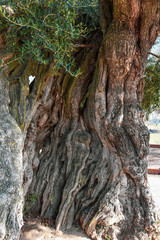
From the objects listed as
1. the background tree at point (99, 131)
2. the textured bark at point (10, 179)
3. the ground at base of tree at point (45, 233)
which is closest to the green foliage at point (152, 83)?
the background tree at point (99, 131)

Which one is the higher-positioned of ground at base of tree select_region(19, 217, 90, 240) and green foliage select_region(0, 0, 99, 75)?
green foliage select_region(0, 0, 99, 75)

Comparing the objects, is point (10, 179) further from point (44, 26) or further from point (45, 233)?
point (44, 26)

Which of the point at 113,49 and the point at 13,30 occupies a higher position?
the point at 13,30

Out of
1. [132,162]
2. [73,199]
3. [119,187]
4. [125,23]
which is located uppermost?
[125,23]

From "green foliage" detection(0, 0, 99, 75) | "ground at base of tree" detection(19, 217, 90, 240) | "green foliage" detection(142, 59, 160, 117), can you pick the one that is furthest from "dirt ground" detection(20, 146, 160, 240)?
"green foliage" detection(142, 59, 160, 117)

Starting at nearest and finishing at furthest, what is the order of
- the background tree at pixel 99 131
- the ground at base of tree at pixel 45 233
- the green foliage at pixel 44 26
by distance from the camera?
the green foliage at pixel 44 26 → the ground at base of tree at pixel 45 233 → the background tree at pixel 99 131

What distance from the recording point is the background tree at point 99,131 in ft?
12.2

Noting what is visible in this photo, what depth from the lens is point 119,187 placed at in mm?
3877

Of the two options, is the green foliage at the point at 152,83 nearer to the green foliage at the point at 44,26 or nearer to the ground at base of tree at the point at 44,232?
the green foliage at the point at 44,26

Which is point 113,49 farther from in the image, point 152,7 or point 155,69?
point 155,69

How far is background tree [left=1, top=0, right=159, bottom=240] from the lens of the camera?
373 cm

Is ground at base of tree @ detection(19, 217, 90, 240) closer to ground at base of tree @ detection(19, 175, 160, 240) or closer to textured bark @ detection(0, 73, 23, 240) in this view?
ground at base of tree @ detection(19, 175, 160, 240)

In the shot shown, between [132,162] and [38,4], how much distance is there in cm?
385

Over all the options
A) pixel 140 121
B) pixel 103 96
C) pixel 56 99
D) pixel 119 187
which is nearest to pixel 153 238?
pixel 119 187
